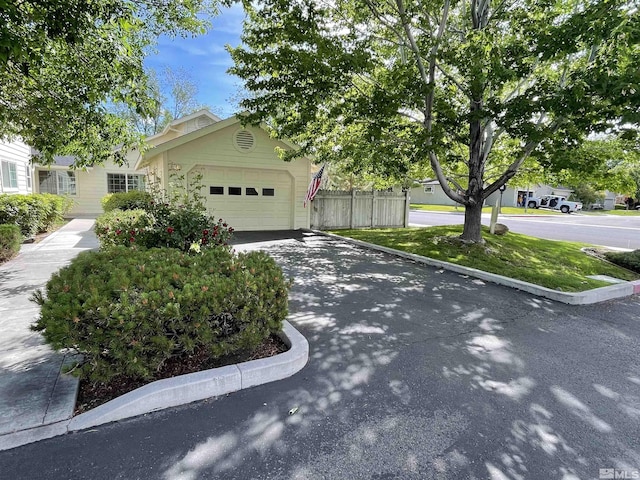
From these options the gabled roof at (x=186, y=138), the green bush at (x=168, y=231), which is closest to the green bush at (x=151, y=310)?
the green bush at (x=168, y=231)

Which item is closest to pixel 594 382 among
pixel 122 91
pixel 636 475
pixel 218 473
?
pixel 636 475

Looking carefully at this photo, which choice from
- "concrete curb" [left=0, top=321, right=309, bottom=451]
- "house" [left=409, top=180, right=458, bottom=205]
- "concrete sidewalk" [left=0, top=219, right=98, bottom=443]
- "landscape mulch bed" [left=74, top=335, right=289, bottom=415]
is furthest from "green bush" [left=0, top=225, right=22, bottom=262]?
"house" [left=409, top=180, right=458, bottom=205]

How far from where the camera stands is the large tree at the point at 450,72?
6543mm

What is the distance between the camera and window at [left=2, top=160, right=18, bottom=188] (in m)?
12.3

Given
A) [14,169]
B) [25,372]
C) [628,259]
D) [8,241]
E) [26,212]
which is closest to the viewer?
[25,372]

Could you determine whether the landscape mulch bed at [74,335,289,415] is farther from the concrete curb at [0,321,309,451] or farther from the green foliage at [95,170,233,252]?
the green foliage at [95,170,233,252]

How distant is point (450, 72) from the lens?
1067cm

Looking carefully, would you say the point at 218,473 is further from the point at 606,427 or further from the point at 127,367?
the point at 606,427

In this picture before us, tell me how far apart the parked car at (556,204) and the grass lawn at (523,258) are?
28.1 m

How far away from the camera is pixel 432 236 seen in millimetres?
12023

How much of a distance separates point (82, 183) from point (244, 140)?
38.7ft

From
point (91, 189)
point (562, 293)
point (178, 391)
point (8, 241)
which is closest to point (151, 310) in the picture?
point (178, 391)

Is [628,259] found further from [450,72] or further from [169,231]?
[169,231]

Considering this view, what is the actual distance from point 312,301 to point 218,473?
11.7ft
